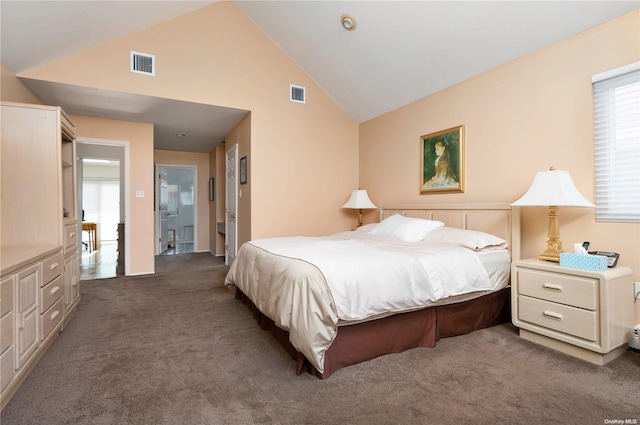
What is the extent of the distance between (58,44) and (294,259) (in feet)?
10.6

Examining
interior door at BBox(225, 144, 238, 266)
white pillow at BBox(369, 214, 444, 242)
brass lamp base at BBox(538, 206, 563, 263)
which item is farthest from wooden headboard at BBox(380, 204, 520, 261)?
interior door at BBox(225, 144, 238, 266)

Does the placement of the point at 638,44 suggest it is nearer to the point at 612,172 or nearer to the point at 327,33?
the point at 612,172

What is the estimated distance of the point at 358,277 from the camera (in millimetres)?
1959

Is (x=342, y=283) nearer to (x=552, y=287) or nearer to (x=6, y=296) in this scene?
(x=552, y=287)

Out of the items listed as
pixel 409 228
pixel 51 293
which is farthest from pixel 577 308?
pixel 51 293

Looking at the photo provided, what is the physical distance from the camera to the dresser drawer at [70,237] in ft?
9.13

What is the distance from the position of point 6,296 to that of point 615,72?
13.7 ft

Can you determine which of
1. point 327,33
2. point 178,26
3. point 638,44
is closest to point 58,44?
point 178,26

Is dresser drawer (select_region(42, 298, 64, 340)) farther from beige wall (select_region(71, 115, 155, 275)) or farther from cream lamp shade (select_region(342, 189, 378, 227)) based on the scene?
cream lamp shade (select_region(342, 189, 378, 227))

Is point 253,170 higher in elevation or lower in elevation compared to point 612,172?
higher

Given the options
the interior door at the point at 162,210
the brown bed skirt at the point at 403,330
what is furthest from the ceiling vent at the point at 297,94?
the interior door at the point at 162,210

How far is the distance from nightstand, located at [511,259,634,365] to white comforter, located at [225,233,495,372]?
1.05 feet

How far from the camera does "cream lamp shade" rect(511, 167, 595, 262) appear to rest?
88.0 inches

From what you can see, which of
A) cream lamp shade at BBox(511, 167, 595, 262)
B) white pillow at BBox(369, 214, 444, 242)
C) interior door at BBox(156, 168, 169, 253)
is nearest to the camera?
cream lamp shade at BBox(511, 167, 595, 262)
